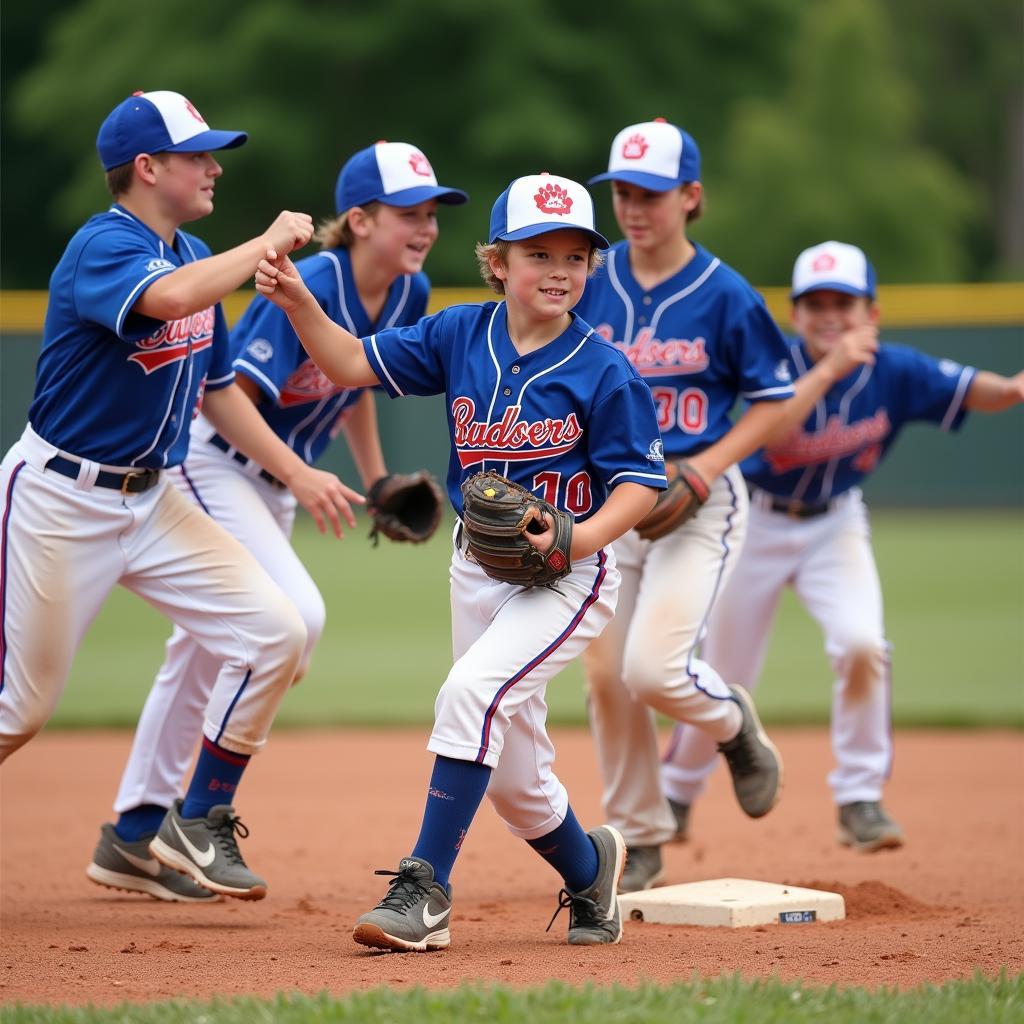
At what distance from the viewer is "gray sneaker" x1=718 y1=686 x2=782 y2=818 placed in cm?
460

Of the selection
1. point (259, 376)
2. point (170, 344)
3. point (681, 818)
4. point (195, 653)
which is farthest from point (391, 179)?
point (681, 818)

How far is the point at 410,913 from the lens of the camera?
133 inches

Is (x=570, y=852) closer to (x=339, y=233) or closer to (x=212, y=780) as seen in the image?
(x=212, y=780)

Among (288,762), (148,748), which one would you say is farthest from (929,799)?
(148,748)

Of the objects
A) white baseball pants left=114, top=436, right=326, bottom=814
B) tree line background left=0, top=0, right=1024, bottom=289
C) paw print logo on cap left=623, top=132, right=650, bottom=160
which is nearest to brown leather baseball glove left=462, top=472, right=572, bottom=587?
white baseball pants left=114, top=436, right=326, bottom=814

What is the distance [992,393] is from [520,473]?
8.15 ft

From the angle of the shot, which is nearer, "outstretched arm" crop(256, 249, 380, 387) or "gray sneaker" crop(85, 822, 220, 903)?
"outstretched arm" crop(256, 249, 380, 387)

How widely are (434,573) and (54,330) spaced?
1013 centimetres

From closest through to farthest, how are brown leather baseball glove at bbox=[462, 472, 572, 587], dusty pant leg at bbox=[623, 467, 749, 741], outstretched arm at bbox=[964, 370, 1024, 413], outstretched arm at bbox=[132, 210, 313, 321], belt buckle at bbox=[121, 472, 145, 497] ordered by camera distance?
brown leather baseball glove at bbox=[462, 472, 572, 587]
outstretched arm at bbox=[132, 210, 313, 321]
belt buckle at bbox=[121, 472, 145, 497]
dusty pant leg at bbox=[623, 467, 749, 741]
outstretched arm at bbox=[964, 370, 1024, 413]

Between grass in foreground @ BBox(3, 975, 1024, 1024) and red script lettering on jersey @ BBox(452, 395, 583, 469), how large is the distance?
3.74 feet

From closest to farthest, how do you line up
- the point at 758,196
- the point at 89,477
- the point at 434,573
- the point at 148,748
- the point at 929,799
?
the point at 89,477 < the point at 148,748 < the point at 929,799 < the point at 434,573 < the point at 758,196

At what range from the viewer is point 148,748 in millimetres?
4492

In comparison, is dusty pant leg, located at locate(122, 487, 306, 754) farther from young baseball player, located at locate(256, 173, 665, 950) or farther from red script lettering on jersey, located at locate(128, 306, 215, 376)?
young baseball player, located at locate(256, 173, 665, 950)

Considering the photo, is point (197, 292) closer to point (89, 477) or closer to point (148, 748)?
point (89, 477)
